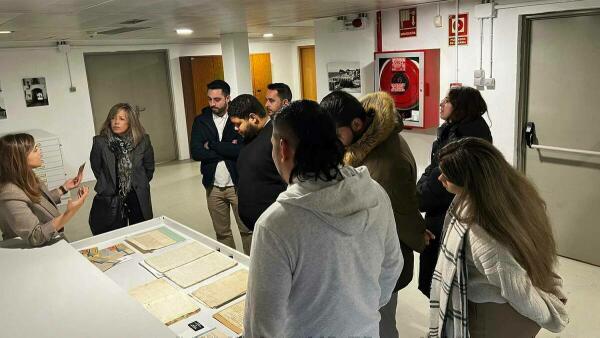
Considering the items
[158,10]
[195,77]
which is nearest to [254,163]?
[158,10]

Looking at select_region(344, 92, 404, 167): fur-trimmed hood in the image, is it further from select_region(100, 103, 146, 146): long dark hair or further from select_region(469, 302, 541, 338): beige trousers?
select_region(100, 103, 146, 146): long dark hair

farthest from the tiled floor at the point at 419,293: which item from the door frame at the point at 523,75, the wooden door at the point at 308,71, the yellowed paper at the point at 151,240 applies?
the wooden door at the point at 308,71

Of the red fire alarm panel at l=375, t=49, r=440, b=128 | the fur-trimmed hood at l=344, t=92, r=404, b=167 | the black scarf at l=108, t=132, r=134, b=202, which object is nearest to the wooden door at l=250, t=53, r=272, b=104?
the red fire alarm panel at l=375, t=49, r=440, b=128

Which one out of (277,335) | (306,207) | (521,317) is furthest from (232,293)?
(521,317)

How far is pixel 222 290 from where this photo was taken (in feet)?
6.37

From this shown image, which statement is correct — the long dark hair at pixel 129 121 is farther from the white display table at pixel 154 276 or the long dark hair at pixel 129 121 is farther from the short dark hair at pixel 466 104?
the short dark hair at pixel 466 104

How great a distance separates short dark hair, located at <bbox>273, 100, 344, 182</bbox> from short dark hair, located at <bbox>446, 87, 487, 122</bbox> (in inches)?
65.5

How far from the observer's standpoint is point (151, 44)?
7570 millimetres

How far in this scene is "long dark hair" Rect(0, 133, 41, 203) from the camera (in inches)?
92.2

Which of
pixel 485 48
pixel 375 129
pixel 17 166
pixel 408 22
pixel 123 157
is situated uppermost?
pixel 408 22

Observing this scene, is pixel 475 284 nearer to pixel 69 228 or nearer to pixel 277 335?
pixel 277 335

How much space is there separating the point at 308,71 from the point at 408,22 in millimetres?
5480

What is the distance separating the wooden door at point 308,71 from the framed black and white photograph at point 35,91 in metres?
4.81

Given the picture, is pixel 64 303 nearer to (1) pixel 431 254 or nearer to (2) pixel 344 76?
(1) pixel 431 254
